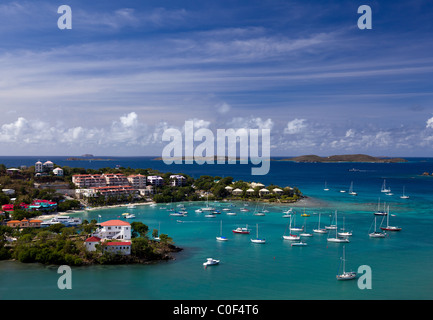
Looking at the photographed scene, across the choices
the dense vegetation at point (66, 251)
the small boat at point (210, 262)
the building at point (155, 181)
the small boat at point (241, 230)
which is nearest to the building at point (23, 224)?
the dense vegetation at point (66, 251)

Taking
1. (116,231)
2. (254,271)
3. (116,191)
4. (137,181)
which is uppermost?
(137,181)

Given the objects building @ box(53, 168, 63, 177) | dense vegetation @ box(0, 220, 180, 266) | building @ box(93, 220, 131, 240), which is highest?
building @ box(53, 168, 63, 177)

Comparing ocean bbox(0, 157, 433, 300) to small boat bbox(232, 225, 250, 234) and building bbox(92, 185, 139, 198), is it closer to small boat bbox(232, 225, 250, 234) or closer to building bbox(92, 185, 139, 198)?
small boat bbox(232, 225, 250, 234)

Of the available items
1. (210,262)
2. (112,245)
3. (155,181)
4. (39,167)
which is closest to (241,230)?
(210,262)

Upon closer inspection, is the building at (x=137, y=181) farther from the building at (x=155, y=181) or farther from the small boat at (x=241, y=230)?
the small boat at (x=241, y=230)

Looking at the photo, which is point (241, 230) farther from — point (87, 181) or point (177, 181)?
point (87, 181)

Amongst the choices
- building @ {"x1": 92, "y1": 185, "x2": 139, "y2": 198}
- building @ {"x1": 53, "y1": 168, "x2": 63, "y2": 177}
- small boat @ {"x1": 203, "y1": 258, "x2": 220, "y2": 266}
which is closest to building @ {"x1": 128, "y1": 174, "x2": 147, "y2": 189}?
building @ {"x1": 92, "y1": 185, "x2": 139, "y2": 198}
